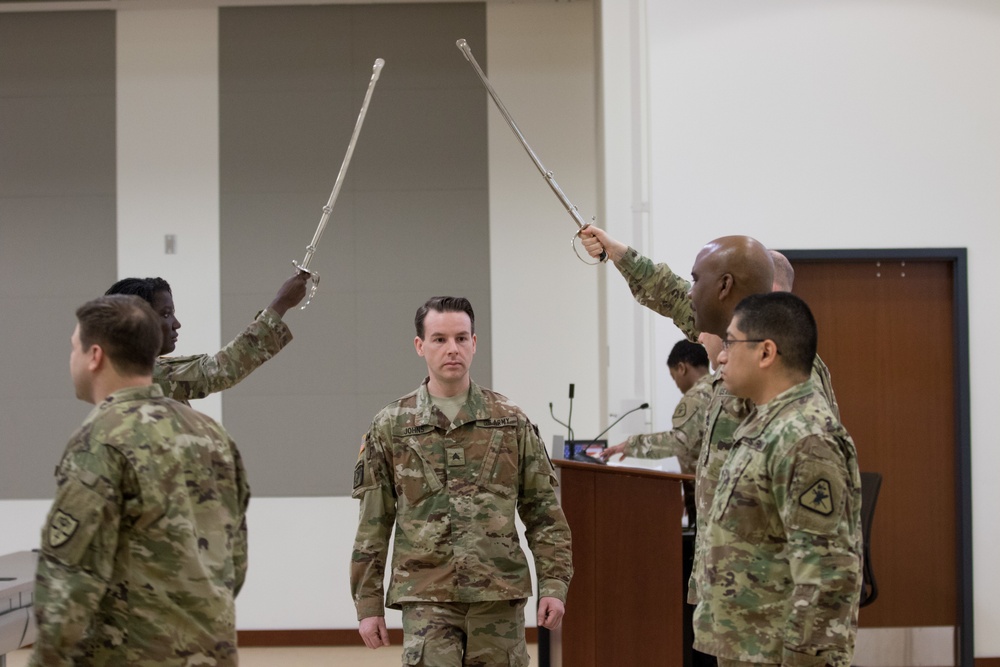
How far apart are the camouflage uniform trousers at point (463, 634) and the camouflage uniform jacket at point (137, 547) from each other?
0.83 metres

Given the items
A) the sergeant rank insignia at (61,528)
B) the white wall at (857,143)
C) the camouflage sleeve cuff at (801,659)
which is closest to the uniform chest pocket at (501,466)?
the camouflage sleeve cuff at (801,659)

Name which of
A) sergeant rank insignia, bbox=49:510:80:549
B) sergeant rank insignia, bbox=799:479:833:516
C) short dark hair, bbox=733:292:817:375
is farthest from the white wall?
sergeant rank insignia, bbox=49:510:80:549

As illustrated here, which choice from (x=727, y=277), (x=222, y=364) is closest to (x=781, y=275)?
(x=727, y=277)

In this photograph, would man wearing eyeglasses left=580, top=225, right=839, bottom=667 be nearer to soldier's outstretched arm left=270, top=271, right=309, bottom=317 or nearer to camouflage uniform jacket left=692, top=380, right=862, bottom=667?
camouflage uniform jacket left=692, top=380, right=862, bottom=667

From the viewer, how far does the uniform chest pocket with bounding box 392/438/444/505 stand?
295 cm

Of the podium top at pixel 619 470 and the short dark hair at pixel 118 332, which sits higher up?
the short dark hair at pixel 118 332

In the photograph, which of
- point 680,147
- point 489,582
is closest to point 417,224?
point 680,147

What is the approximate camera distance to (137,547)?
6.41 ft

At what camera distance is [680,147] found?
209 inches

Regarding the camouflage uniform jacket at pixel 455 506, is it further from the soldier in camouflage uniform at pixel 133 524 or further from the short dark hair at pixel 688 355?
the short dark hair at pixel 688 355

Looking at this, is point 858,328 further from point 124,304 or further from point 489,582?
point 124,304

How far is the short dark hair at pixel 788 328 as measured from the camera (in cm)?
226

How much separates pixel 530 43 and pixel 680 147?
5.14 feet

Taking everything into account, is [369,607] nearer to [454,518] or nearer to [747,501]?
[454,518]
